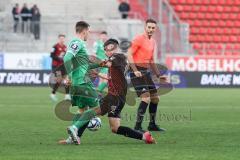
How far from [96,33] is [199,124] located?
21.1 metres

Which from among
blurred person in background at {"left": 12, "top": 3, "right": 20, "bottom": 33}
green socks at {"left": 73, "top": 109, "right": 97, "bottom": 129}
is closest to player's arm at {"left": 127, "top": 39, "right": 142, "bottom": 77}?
green socks at {"left": 73, "top": 109, "right": 97, "bottom": 129}

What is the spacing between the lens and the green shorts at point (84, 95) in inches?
515

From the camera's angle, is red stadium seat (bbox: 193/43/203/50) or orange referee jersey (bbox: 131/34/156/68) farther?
red stadium seat (bbox: 193/43/203/50)

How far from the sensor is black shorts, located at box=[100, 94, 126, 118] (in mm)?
12828

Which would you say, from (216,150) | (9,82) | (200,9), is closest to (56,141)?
(216,150)

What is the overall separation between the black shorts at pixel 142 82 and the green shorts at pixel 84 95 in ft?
7.64

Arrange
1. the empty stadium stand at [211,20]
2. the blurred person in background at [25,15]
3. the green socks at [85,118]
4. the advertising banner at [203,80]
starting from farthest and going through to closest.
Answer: the empty stadium stand at [211,20]
the advertising banner at [203,80]
the blurred person in background at [25,15]
the green socks at [85,118]

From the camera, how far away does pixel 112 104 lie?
42.1 feet

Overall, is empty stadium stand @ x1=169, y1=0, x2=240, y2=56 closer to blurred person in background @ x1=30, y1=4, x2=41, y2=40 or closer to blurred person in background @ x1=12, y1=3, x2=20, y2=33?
blurred person in background @ x1=30, y1=4, x2=41, y2=40

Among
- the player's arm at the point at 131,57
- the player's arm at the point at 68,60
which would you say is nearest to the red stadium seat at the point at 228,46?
the player's arm at the point at 131,57

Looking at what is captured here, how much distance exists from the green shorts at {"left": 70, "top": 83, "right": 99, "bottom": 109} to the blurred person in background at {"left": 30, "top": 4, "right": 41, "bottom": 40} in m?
23.5

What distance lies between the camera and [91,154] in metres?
11.4

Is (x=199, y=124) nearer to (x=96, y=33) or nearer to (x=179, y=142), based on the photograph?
(x=179, y=142)

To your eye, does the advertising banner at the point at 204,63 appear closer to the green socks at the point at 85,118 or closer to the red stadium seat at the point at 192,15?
the red stadium seat at the point at 192,15
